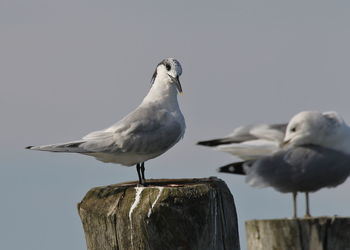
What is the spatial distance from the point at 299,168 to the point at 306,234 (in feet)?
3.20

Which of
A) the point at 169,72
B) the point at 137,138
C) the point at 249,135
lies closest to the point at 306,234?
the point at 249,135

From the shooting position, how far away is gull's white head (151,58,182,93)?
9.69m

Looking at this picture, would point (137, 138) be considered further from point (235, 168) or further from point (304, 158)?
point (304, 158)

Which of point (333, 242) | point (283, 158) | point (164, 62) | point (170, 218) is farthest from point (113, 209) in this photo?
point (164, 62)

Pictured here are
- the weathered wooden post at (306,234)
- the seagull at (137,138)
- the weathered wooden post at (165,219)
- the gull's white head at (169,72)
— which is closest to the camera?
the weathered wooden post at (306,234)

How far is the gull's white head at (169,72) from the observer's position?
9.69m

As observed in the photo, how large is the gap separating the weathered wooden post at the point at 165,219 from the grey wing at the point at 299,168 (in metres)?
0.38

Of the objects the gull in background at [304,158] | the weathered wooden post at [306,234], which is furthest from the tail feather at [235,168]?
the weathered wooden post at [306,234]

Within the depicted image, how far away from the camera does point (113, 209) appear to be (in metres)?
6.31

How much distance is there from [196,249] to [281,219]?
92 centimetres

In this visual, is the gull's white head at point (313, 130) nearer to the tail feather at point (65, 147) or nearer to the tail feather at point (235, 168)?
the tail feather at point (235, 168)

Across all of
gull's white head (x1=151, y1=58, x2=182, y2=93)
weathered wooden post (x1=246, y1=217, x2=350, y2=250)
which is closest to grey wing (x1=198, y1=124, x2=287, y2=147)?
weathered wooden post (x1=246, y1=217, x2=350, y2=250)

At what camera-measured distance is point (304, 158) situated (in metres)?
6.32

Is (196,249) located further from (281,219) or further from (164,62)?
(164,62)
